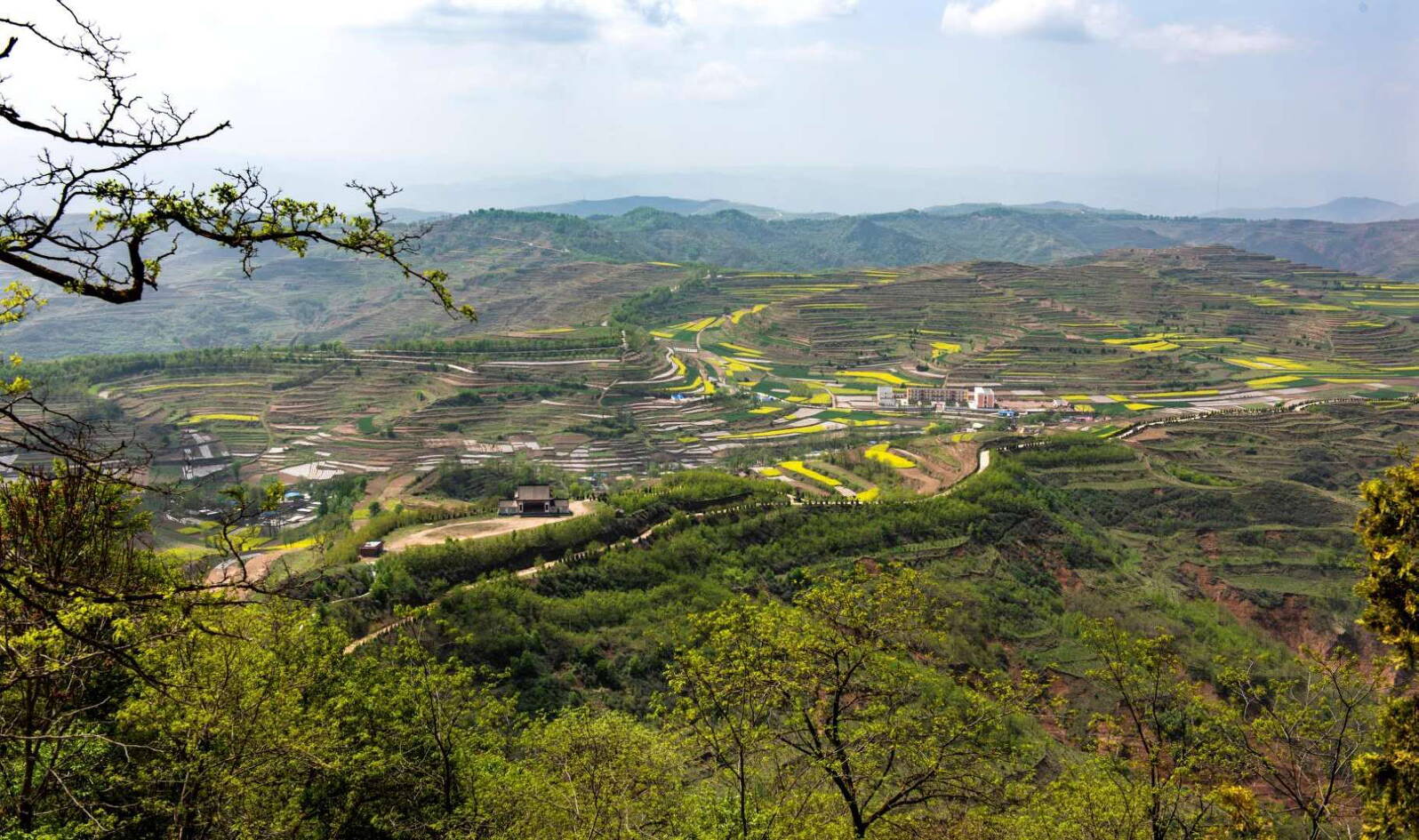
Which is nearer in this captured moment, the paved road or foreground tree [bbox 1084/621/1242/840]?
foreground tree [bbox 1084/621/1242/840]

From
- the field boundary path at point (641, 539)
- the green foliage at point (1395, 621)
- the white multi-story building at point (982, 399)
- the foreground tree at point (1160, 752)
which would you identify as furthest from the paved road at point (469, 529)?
the white multi-story building at point (982, 399)

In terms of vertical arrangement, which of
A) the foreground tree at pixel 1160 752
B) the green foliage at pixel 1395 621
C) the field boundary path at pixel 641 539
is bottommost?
the field boundary path at pixel 641 539

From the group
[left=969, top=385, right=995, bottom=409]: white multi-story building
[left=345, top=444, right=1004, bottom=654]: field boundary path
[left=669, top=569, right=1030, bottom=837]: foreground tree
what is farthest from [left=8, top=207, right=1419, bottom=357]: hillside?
[left=669, top=569, right=1030, bottom=837]: foreground tree

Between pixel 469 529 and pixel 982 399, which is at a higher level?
pixel 982 399

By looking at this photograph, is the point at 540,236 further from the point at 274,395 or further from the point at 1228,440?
the point at 1228,440

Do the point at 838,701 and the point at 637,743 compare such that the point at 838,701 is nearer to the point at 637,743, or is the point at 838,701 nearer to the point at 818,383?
the point at 637,743

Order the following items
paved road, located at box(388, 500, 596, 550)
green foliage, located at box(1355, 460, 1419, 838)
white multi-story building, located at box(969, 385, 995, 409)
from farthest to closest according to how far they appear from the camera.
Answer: white multi-story building, located at box(969, 385, 995, 409) < paved road, located at box(388, 500, 596, 550) < green foliage, located at box(1355, 460, 1419, 838)

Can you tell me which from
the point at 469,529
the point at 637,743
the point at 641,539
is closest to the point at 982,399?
the point at 641,539

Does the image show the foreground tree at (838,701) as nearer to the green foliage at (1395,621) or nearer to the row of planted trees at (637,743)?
the row of planted trees at (637,743)

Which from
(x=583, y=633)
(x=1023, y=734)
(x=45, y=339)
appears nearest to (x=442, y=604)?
(x=583, y=633)

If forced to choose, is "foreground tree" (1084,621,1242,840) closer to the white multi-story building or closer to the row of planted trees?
the row of planted trees

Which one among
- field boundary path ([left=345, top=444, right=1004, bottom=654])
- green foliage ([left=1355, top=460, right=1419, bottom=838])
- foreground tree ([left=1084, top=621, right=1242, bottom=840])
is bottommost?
field boundary path ([left=345, top=444, right=1004, bottom=654])
